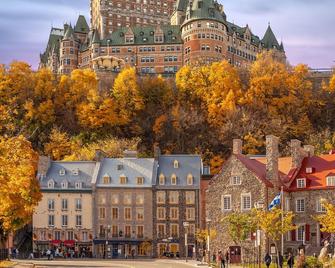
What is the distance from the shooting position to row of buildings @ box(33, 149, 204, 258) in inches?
3563

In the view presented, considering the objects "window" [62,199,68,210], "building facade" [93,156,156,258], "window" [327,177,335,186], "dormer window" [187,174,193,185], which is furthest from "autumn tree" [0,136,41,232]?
"dormer window" [187,174,193,185]

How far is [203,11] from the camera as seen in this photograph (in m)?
161

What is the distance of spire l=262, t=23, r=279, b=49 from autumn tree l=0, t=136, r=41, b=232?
13372 centimetres

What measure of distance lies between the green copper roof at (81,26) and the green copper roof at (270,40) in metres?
42.6

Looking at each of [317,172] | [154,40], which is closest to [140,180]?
[317,172]

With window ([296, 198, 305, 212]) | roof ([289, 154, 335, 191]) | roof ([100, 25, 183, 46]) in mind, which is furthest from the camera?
roof ([100, 25, 183, 46])

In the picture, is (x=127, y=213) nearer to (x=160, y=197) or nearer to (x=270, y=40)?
(x=160, y=197)

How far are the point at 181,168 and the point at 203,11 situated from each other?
246 ft

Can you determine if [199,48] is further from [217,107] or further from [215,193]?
[215,193]

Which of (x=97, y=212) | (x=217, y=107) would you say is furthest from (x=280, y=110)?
(x=97, y=212)

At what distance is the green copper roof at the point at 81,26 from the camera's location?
190m

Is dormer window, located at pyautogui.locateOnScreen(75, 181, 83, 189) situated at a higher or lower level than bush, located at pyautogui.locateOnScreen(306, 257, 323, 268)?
higher

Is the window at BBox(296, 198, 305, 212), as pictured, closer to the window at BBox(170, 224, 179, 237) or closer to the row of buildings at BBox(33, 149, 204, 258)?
the row of buildings at BBox(33, 149, 204, 258)

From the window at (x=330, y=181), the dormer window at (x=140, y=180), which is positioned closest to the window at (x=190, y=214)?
the dormer window at (x=140, y=180)
